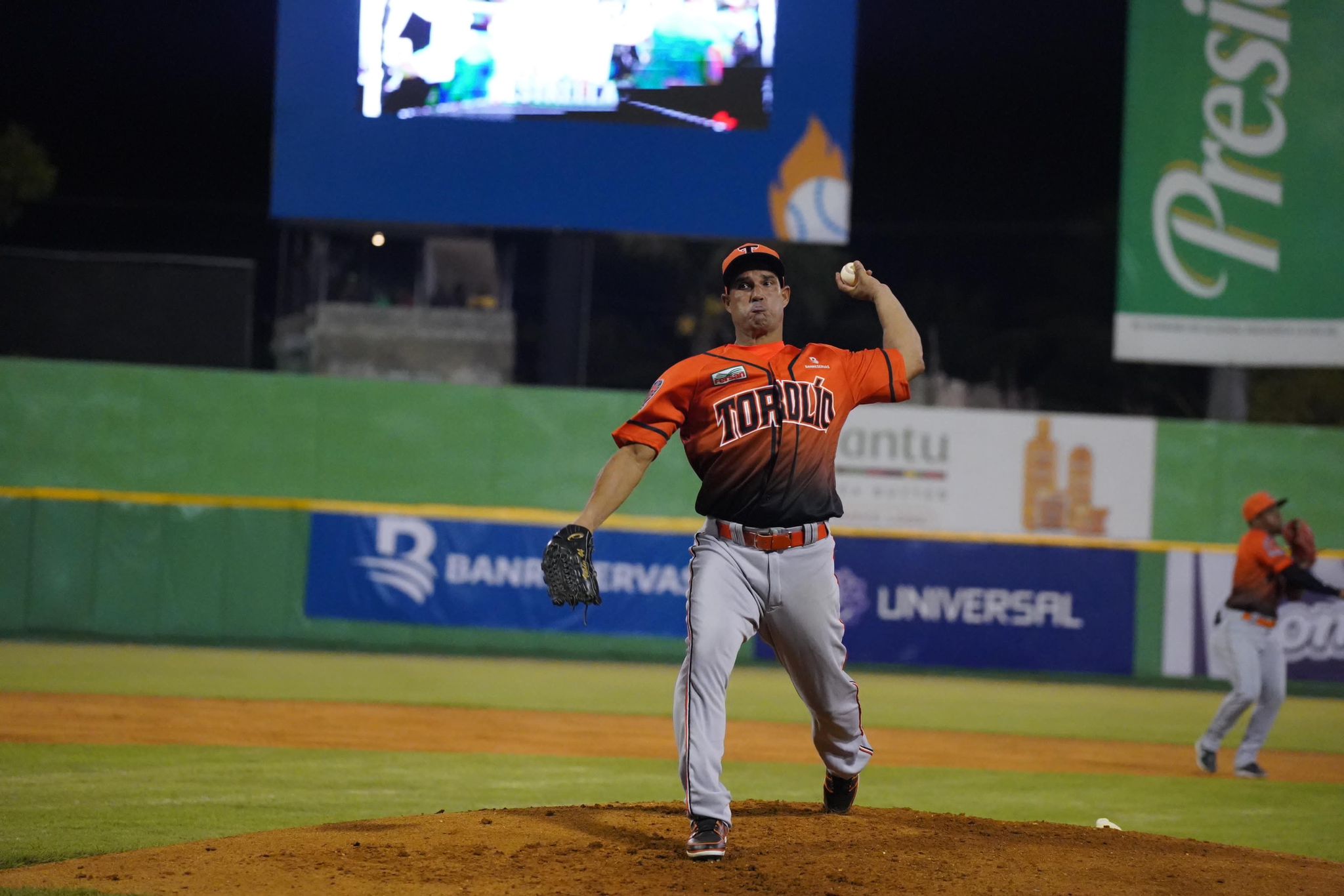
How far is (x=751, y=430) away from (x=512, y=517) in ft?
37.9

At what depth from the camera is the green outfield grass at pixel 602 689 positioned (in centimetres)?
1202

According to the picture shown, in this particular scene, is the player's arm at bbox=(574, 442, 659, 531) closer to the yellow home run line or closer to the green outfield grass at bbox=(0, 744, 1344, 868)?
the green outfield grass at bbox=(0, 744, 1344, 868)

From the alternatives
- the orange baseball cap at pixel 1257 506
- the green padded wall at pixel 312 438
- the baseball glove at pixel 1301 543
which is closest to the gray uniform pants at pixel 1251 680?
the baseball glove at pixel 1301 543

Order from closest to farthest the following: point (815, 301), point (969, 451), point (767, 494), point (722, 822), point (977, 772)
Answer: point (722, 822), point (767, 494), point (977, 772), point (969, 451), point (815, 301)

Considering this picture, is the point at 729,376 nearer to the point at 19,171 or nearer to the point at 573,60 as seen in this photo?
the point at 573,60

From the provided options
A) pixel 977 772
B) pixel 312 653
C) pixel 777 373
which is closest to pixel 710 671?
pixel 777 373

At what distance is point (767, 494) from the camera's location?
468 centimetres

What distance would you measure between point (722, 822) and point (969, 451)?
13.0 metres

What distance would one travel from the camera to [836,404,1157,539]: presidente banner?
1675 cm

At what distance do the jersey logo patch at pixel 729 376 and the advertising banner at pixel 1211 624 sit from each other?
12104 mm

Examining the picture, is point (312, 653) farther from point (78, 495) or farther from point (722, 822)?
point (722, 822)

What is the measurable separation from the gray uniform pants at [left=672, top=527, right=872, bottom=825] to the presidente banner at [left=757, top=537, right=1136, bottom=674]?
1110cm

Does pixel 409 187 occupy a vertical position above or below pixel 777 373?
above

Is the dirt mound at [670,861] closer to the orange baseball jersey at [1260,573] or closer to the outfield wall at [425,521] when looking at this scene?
the orange baseball jersey at [1260,573]
